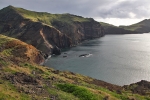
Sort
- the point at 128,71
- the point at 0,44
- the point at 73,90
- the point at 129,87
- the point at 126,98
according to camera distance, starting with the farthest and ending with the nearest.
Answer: the point at 0,44 → the point at 128,71 → the point at 129,87 → the point at 126,98 → the point at 73,90

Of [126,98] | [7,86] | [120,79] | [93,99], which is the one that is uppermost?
[7,86]

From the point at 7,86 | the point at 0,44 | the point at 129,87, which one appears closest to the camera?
the point at 7,86

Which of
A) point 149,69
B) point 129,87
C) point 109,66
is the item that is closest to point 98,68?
point 109,66

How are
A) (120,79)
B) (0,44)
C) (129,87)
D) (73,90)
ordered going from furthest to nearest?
(0,44), (120,79), (129,87), (73,90)

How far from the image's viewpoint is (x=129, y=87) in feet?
241

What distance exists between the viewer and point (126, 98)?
50.0 meters

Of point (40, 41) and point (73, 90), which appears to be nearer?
point (73, 90)

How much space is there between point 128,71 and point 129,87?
132 ft

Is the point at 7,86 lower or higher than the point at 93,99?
higher

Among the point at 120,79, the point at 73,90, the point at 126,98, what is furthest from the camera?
the point at 120,79

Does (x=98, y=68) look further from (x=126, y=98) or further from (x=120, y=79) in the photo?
(x=126, y=98)

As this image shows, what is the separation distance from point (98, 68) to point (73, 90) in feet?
247

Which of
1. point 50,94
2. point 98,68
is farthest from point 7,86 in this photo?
point 98,68

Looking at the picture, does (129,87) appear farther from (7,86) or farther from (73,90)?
(7,86)
